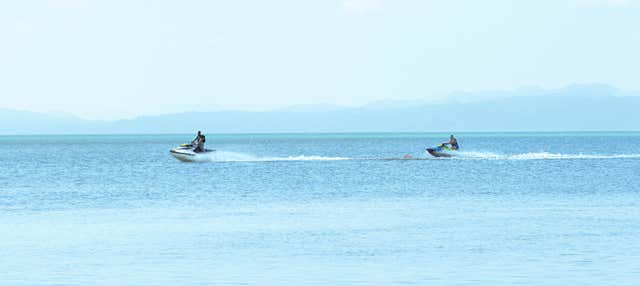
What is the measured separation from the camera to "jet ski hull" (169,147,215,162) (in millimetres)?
74312

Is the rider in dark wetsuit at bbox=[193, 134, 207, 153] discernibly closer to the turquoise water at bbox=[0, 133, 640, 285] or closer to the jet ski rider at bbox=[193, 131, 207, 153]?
the jet ski rider at bbox=[193, 131, 207, 153]

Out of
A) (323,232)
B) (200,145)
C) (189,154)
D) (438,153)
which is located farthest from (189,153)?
(323,232)

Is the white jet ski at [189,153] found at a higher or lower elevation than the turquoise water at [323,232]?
higher

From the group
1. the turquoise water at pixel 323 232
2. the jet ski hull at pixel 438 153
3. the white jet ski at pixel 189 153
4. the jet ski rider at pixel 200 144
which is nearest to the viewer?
the turquoise water at pixel 323 232

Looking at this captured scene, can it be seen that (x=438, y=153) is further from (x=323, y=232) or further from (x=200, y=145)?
(x=323, y=232)

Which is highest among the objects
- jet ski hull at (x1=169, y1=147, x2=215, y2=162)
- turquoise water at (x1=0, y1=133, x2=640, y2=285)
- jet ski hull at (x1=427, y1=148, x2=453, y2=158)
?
jet ski hull at (x1=427, y1=148, x2=453, y2=158)

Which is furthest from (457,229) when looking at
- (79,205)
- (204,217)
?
(79,205)

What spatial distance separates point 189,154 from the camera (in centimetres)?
7450

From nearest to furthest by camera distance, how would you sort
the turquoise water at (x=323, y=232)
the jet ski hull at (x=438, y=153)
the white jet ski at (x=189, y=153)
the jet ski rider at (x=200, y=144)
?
the turquoise water at (x=323, y=232), the jet ski rider at (x=200, y=144), the white jet ski at (x=189, y=153), the jet ski hull at (x=438, y=153)

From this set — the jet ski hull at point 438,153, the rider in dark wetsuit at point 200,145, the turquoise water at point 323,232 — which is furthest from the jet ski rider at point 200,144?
the jet ski hull at point 438,153

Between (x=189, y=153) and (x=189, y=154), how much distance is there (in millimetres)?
96

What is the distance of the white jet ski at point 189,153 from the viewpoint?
7431cm

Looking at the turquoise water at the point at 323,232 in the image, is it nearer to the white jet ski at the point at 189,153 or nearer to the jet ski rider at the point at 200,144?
the jet ski rider at the point at 200,144

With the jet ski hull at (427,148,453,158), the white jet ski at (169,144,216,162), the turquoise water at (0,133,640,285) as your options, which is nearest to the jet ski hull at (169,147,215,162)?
the white jet ski at (169,144,216,162)
